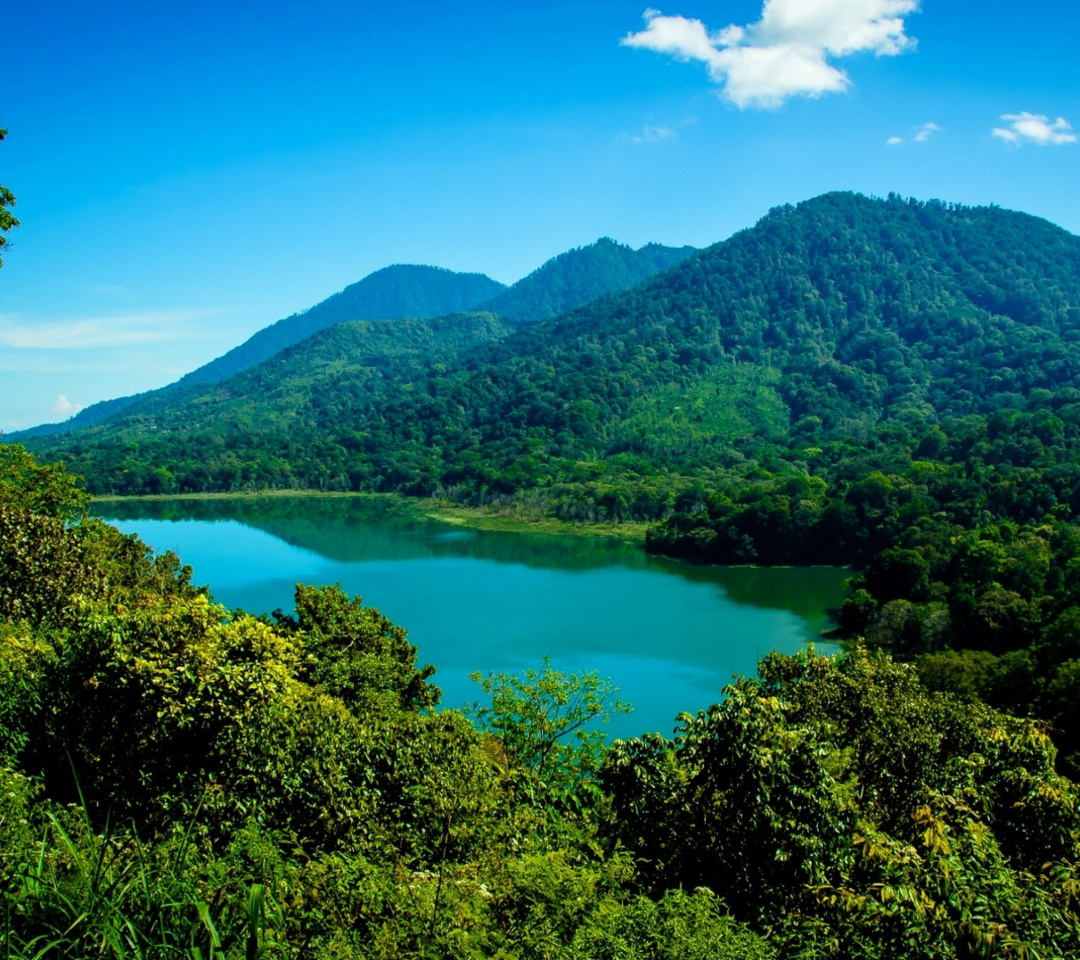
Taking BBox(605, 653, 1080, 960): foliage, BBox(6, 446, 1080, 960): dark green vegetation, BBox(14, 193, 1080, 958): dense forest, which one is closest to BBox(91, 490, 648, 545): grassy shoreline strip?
BBox(14, 193, 1080, 958): dense forest

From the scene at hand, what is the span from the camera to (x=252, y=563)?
51.6 metres

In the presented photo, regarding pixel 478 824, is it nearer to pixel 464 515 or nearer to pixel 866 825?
pixel 866 825

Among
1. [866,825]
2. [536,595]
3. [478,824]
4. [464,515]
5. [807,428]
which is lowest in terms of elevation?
[536,595]

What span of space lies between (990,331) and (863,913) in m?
125

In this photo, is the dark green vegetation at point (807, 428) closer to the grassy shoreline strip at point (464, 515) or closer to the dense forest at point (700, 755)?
the dense forest at point (700, 755)

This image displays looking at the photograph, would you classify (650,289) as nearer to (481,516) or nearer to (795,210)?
(795,210)

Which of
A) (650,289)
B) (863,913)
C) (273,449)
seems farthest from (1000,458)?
(650,289)

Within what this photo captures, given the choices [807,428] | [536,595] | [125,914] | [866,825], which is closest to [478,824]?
[866,825]

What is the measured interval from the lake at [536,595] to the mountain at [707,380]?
14.5 metres

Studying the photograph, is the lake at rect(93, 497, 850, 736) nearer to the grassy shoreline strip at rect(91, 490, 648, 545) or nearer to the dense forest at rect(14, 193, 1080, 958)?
the grassy shoreline strip at rect(91, 490, 648, 545)

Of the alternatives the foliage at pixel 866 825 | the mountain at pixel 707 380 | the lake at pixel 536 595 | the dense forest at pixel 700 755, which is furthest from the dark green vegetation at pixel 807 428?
the foliage at pixel 866 825

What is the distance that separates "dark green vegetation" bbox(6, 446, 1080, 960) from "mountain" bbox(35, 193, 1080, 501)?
2310 inches

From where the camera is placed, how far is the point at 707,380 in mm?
112500

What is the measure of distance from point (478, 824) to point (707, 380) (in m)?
108
